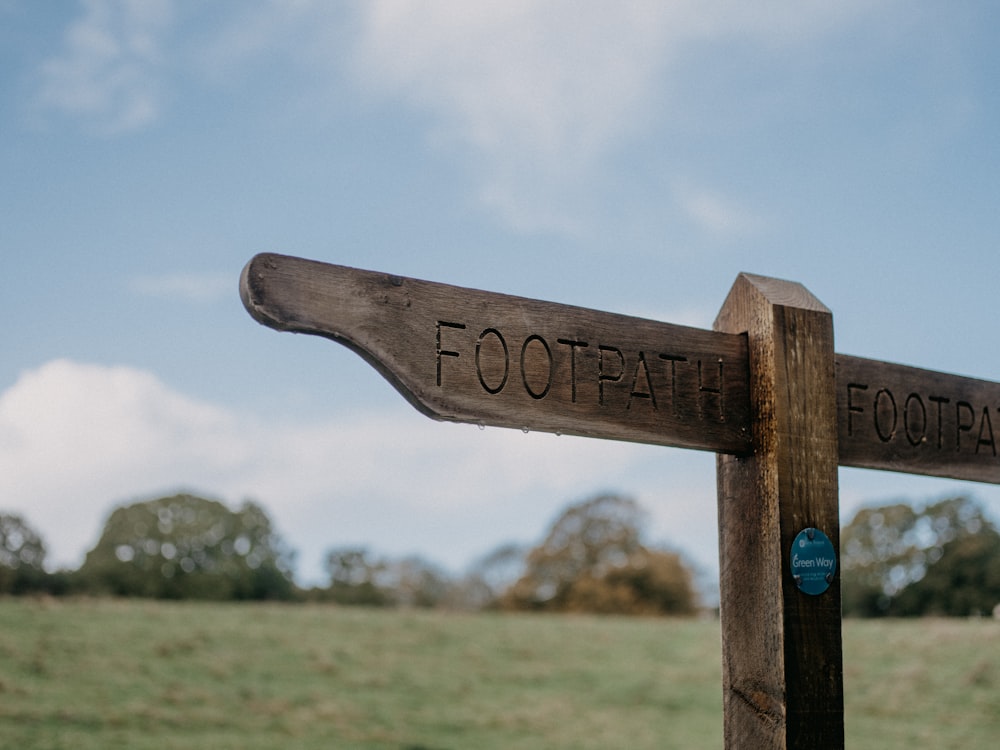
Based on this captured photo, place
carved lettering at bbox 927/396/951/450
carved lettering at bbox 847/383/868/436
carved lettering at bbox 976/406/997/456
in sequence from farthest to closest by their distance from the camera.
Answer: carved lettering at bbox 976/406/997/456
carved lettering at bbox 927/396/951/450
carved lettering at bbox 847/383/868/436

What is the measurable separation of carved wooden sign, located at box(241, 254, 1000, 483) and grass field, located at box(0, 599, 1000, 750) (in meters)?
8.74

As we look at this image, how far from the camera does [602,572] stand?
32.9 metres

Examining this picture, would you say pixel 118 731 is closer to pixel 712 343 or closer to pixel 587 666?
pixel 587 666

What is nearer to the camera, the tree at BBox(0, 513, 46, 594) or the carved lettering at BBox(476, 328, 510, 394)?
the carved lettering at BBox(476, 328, 510, 394)

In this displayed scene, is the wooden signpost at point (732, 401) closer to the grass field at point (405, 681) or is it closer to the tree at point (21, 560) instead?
the grass field at point (405, 681)

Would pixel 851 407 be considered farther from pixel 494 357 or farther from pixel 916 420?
pixel 494 357

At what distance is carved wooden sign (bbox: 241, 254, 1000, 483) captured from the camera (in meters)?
2.12

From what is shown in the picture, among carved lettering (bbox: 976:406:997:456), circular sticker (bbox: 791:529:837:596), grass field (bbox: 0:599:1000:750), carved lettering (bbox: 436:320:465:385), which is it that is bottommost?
grass field (bbox: 0:599:1000:750)

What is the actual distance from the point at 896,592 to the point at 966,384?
1522cm

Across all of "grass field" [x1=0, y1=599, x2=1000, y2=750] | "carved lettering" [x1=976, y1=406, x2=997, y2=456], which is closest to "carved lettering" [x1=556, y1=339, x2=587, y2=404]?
"carved lettering" [x1=976, y1=406, x2=997, y2=456]

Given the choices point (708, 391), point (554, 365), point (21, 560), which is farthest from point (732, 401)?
point (21, 560)

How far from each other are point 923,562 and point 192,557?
51.7 ft

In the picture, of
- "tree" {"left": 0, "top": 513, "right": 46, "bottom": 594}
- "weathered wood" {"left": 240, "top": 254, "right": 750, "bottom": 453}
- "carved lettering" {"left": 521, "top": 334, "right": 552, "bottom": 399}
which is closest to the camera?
"weathered wood" {"left": 240, "top": 254, "right": 750, "bottom": 453}

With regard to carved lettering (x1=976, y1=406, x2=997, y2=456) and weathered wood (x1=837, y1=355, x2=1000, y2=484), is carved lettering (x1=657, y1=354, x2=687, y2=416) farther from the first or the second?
carved lettering (x1=976, y1=406, x2=997, y2=456)
